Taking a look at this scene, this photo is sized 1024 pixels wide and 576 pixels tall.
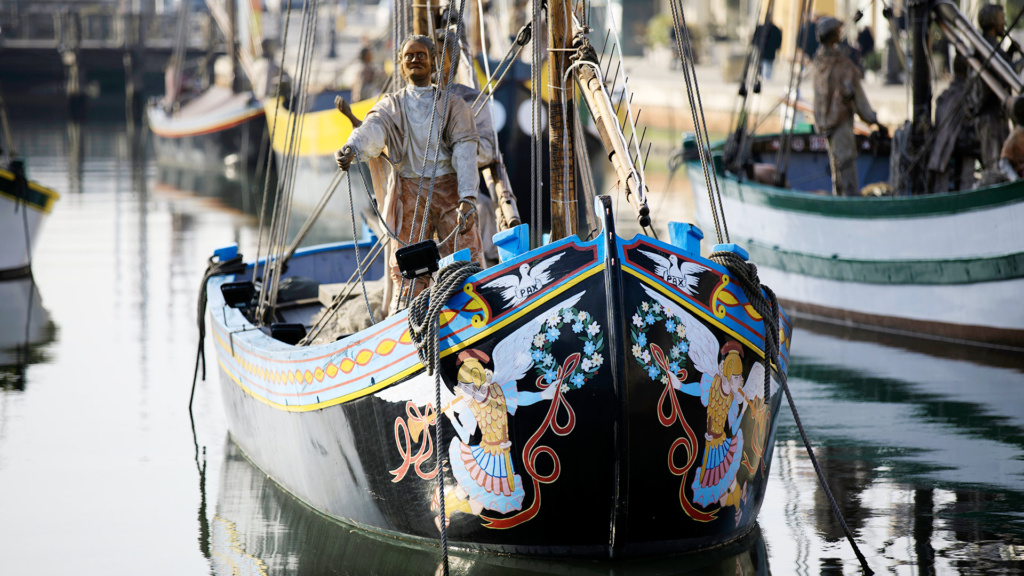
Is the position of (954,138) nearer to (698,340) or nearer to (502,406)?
(698,340)

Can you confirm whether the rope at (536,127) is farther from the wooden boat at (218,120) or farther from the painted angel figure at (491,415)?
the wooden boat at (218,120)

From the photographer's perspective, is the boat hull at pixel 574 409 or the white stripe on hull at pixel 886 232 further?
the white stripe on hull at pixel 886 232

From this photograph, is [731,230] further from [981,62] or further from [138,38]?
[138,38]

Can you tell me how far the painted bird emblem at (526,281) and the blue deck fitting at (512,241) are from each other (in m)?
0.24

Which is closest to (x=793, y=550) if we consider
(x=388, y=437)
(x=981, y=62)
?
(x=388, y=437)

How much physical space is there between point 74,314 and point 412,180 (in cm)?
681

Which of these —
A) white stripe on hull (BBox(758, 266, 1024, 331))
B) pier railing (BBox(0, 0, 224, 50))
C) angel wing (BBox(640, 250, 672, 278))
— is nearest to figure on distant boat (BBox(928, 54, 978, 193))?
white stripe on hull (BBox(758, 266, 1024, 331))

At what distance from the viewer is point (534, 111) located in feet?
18.4

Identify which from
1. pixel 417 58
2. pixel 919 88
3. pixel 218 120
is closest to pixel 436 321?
pixel 417 58

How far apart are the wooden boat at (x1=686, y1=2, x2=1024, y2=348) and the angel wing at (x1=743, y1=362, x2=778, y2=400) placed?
4301 millimetres

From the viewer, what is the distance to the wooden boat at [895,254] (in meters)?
9.27

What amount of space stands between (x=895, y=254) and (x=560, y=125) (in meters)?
5.25

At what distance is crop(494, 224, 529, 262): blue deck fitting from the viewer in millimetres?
5184

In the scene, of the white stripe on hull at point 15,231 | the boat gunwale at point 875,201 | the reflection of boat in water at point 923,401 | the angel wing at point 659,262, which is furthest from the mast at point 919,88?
the white stripe on hull at point 15,231
